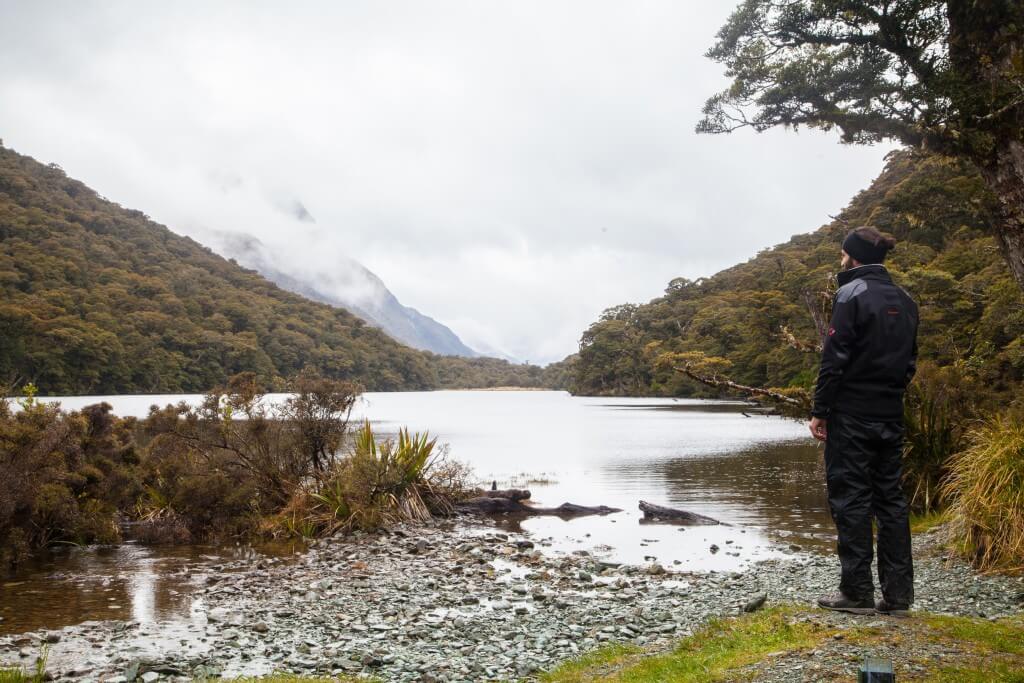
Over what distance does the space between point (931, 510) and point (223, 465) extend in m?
13.6

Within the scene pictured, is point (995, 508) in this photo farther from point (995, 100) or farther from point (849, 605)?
point (995, 100)

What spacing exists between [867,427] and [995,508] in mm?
4030

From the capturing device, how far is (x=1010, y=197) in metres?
5.66

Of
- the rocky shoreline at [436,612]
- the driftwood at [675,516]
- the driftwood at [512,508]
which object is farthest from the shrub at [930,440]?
the driftwood at [512,508]

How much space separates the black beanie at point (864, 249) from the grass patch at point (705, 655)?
116 inches

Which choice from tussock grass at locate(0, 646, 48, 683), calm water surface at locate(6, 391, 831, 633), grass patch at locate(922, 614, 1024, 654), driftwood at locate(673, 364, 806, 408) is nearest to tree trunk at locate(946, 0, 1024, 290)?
grass patch at locate(922, 614, 1024, 654)

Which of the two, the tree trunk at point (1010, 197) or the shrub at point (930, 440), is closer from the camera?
the tree trunk at point (1010, 197)

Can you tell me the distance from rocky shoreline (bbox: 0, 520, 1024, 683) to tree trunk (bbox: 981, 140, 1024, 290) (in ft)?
10.5

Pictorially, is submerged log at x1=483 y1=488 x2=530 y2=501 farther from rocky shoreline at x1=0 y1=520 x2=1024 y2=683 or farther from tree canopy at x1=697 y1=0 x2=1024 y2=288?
tree canopy at x1=697 y1=0 x2=1024 y2=288

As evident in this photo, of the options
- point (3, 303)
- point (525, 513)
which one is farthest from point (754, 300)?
point (3, 303)

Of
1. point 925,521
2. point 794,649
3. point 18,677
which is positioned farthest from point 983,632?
point 925,521

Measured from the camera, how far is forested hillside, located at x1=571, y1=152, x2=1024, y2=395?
21.1 meters

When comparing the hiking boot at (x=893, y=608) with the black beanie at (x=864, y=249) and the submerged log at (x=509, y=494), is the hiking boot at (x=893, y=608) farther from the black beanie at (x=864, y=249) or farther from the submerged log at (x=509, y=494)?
the submerged log at (x=509, y=494)

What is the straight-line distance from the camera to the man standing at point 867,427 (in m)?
5.36
